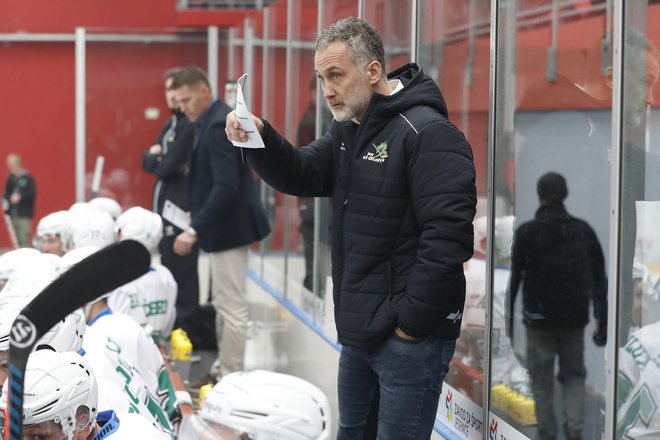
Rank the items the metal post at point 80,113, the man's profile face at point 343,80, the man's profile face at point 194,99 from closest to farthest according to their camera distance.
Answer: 1. the man's profile face at point 343,80
2. the man's profile face at point 194,99
3. the metal post at point 80,113

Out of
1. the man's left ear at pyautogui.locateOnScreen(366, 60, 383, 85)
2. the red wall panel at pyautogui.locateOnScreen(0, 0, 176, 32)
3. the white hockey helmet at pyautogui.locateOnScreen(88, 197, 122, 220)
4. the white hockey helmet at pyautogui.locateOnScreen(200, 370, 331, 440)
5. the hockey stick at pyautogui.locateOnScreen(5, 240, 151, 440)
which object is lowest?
the white hockey helmet at pyautogui.locateOnScreen(200, 370, 331, 440)

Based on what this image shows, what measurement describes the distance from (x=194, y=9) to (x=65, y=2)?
6.01 ft

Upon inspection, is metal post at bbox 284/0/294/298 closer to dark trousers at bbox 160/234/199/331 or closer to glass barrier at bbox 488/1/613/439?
dark trousers at bbox 160/234/199/331

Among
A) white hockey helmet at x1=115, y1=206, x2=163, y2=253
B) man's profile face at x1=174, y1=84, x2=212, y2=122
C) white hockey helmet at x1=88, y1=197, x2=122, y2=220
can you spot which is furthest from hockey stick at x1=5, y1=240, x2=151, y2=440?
white hockey helmet at x1=88, y1=197, x2=122, y2=220

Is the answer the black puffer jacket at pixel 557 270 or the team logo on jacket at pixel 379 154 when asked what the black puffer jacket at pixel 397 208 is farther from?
the black puffer jacket at pixel 557 270

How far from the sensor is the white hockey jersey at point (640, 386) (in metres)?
2.57

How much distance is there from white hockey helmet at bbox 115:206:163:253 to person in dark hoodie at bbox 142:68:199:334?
127 centimetres

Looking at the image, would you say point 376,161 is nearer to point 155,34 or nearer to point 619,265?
point 619,265

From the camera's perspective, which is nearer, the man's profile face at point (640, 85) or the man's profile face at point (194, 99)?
the man's profile face at point (640, 85)

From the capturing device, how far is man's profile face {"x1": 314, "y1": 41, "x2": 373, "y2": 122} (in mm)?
2945

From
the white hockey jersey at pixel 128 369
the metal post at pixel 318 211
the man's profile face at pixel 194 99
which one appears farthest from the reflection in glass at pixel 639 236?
the man's profile face at pixel 194 99

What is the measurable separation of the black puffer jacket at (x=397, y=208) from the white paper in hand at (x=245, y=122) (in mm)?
70

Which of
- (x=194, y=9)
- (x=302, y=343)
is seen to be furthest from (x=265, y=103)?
(x=194, y=9)

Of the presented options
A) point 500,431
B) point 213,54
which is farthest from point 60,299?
point 213,54
